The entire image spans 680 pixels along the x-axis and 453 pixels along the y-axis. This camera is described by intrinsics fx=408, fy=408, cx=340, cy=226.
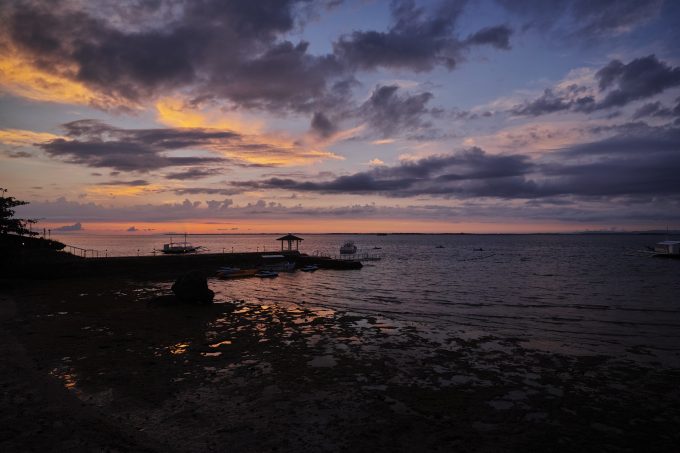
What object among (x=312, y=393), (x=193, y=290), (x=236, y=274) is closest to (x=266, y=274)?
(x=236, y=274)

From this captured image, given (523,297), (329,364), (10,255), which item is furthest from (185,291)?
(523,297)

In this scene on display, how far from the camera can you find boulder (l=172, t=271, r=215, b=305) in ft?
89.9

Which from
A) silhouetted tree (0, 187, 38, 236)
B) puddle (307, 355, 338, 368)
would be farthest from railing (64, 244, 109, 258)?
puddle (307, 355, 338, 368)

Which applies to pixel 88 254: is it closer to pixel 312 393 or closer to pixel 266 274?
pixel 266 274

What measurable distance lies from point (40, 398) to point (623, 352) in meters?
20.6

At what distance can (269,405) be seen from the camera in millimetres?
10742

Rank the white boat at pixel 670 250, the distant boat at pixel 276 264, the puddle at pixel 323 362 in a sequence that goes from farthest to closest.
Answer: the white boat at pixel 670 250, the distant boat at pixel 276 264, the puddle at pixel 323 362

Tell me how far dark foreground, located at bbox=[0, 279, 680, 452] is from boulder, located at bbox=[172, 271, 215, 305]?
23.1ft

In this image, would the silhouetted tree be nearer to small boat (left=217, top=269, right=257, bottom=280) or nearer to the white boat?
small boat (left=217, top=269, right=257, bottom=280)

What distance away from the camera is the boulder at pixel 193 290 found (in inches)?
1078

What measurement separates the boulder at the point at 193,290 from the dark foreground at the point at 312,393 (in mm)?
7036

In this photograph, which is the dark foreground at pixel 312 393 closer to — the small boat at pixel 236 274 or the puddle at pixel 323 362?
the puddle at pixel 323 362

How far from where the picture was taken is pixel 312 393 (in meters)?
11.7

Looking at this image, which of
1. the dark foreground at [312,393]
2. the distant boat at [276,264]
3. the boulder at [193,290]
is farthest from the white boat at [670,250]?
the boulder at [193,290]
